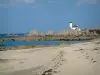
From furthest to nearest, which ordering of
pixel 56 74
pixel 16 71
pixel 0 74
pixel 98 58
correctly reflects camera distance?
pixel 98 58
pixel 16 71
pixel 0 74
pixel 56 74

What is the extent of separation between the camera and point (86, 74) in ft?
11.8

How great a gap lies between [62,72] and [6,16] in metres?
2.03

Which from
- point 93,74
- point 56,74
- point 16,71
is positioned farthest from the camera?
point 16,71

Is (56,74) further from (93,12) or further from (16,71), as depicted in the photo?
(93,12)

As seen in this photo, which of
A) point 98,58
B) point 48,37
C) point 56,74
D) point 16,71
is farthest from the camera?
point 48,37

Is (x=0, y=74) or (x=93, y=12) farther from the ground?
(x=93, y=12)

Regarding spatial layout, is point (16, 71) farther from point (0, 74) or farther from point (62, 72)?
point (62, 72)

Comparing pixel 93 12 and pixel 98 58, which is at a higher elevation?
pixel 93 12

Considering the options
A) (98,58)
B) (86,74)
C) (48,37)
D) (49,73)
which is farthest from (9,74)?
(48,37)

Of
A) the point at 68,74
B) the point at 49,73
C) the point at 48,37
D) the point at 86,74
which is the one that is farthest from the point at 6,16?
the point at 48,37

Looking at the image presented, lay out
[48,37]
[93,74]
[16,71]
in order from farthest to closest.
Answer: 1. [48,37]
2. [16,71]
3. [93,74]

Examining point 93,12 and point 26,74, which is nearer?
point 26,74

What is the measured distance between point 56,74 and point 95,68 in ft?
3.01

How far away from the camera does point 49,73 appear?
13.1ft
